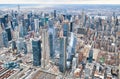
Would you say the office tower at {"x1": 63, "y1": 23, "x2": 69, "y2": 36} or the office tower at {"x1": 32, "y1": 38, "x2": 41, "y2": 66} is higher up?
the office tower at {"x1": 63, "y1": 23, "x2": 69, "y2": 36}

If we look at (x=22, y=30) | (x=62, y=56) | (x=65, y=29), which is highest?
(x=65, y=29)

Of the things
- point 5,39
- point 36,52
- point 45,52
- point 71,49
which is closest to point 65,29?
point 71,49

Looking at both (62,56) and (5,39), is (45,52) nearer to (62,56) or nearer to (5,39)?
(62,56)

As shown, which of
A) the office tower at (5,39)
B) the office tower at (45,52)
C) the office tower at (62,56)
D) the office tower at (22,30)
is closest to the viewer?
the office tower at (62,56)

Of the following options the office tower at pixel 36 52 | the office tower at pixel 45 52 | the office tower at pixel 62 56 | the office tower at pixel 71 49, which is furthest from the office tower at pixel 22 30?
the office tower at pixel 62 56

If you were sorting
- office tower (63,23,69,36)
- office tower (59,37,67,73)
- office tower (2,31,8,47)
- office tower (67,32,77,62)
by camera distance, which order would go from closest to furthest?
1. office tower (59,37,67,73)
2. office tower (67,32,77,62)
3. office tower (63,23,69,36)
4. office tower (2,31,8,47)

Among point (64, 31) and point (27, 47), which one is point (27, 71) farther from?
point (64, 31)

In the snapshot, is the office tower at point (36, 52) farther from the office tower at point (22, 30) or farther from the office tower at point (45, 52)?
the office tower at point (22, 30)

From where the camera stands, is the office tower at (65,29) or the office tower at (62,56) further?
the office tower at (65,29)

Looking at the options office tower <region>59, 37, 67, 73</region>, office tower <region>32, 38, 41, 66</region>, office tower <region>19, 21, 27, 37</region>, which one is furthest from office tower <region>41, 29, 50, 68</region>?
office tower <region>19, 21, 27, 37</region>

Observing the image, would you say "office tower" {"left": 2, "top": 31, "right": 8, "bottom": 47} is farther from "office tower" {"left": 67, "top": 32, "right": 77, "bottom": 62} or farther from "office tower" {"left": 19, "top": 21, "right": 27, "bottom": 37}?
"office tower" {"left": 67, "top": 32, "right": 77, "bottom": 62}

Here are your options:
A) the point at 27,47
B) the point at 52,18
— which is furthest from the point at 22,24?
the point at 27,47
